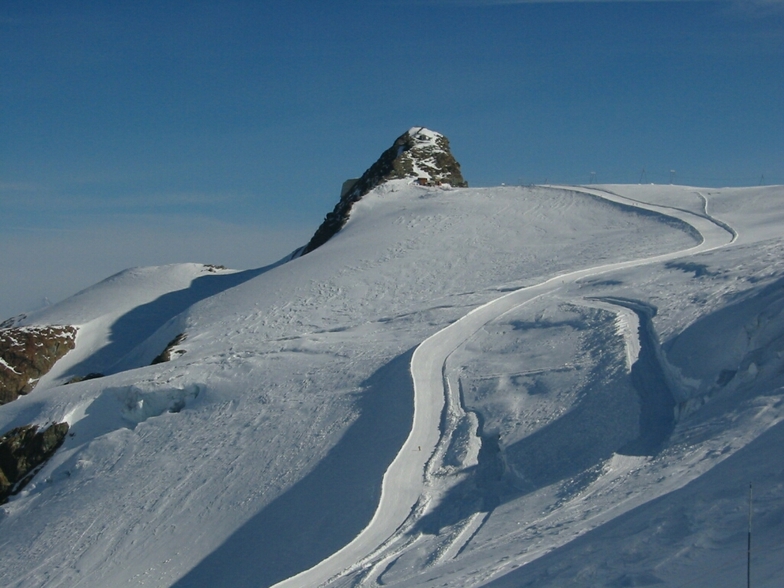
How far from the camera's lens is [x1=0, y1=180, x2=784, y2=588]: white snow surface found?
1248cm

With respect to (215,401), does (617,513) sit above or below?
below

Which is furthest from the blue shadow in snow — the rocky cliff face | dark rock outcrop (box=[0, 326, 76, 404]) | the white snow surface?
the rocky cliff face

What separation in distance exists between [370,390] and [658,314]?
840cm

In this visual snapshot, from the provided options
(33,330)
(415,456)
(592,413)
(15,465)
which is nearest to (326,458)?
(415,456)

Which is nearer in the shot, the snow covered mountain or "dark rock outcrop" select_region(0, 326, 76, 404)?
the snow covered mountain

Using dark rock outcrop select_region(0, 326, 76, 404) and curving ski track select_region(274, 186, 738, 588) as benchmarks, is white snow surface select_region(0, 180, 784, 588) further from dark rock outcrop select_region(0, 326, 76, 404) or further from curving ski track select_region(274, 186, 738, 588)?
dark rock outcrop select_region(0, 326, 76, 404)

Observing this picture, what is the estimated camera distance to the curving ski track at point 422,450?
14.8m

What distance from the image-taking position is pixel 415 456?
19.0 meters

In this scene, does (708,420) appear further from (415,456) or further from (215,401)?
(215,401)

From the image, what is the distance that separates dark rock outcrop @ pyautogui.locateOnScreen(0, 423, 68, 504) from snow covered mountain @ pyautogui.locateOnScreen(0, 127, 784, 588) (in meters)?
0.52

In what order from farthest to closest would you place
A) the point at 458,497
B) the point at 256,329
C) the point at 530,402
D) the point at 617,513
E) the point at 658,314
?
the point at 256,329 → the point at 658,314 → the point at 530,402 → the point at 458,497 → the point at 617,513

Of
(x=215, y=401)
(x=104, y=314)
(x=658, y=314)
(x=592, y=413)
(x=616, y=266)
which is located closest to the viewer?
(x=592, y=413)

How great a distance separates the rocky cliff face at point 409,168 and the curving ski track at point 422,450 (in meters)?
23.5

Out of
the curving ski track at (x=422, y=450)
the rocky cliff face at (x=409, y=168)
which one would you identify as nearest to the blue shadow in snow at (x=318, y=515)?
the curving ski track at (x=422, y=450)
